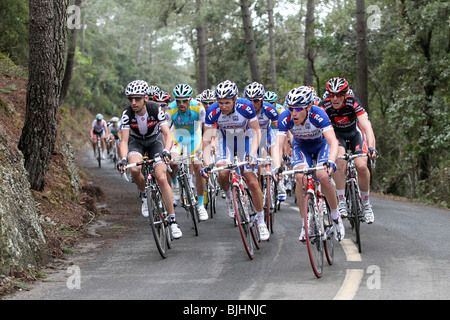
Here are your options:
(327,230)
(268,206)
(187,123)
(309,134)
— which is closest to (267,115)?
(187,123)

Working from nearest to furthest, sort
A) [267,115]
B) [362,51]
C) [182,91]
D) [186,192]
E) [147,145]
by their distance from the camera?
[147,145] < [186,192] < [182,91] < [267,115] < [362,51]

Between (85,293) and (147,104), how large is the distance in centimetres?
398

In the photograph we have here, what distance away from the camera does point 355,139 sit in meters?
10.3

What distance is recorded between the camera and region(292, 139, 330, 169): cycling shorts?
352 inches

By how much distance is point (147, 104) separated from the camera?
33.3 feet

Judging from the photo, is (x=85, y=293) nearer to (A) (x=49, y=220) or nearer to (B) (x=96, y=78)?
(A) (x=49, y=220)

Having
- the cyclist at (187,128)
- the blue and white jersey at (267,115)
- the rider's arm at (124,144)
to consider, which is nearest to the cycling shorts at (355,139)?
the blue and white jersey at (267,115)

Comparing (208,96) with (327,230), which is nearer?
(327,230)

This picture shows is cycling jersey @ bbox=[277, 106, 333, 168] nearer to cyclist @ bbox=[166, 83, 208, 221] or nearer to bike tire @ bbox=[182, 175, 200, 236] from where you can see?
bike tire @ bbox=[182, 175, 200, 236]

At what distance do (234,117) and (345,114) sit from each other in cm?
188

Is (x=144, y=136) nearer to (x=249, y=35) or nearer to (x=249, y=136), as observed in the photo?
(x=249, y=136)

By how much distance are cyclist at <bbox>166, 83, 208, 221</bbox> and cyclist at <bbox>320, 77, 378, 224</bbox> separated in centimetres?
308

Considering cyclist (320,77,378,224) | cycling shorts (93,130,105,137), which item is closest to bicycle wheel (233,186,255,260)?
cyclist (320,77,378,224)

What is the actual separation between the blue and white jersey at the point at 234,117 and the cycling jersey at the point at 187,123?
2.40 meters
